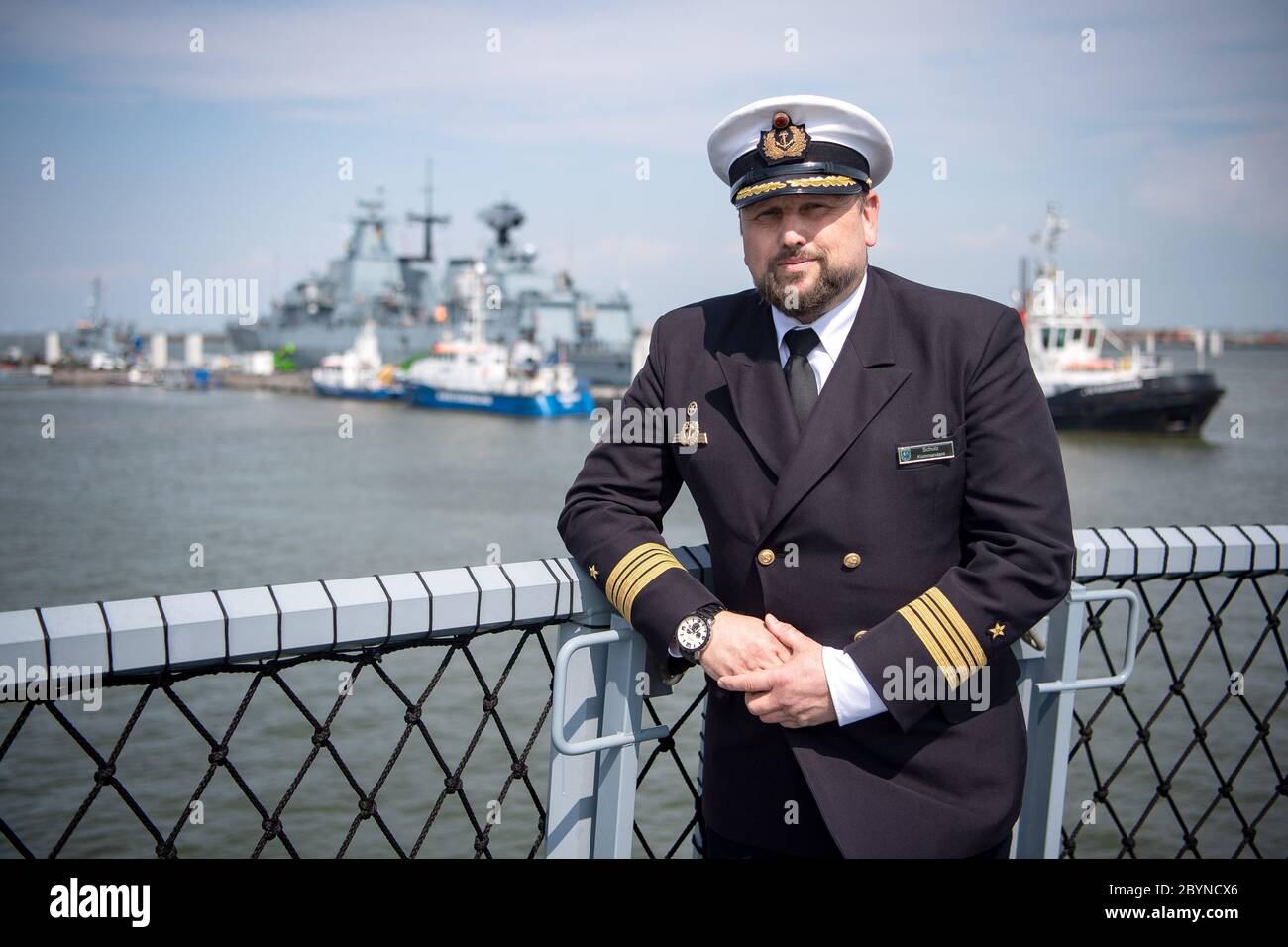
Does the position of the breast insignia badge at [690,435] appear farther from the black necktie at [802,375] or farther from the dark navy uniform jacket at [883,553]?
the black necktie at [802,375]

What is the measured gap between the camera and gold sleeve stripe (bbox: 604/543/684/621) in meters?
2.14

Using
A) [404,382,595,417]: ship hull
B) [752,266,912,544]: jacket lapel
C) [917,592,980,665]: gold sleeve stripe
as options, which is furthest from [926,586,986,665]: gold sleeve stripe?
[404,382,595,417]: ship hull

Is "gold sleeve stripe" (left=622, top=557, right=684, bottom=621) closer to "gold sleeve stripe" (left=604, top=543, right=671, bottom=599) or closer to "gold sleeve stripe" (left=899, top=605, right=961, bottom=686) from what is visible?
"gold sleeve stripe" (left=604, top=543, right=671, bottom=599)

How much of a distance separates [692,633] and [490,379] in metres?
54.6

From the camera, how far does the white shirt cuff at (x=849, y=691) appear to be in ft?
6.60

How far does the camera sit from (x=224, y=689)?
11812mm

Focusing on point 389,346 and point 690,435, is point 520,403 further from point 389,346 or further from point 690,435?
point 690,435

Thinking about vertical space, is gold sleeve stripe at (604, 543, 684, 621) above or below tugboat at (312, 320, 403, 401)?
below

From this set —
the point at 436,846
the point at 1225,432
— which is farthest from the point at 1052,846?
the point at 1225,432

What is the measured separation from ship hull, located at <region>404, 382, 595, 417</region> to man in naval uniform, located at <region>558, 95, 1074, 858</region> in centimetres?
4905

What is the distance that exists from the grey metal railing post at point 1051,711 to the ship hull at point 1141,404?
36.7m

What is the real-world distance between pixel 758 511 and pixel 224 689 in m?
11.0

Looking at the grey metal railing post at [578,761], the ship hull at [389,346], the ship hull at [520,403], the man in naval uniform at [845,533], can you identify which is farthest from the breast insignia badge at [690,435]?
the ship hull at [389,346]
